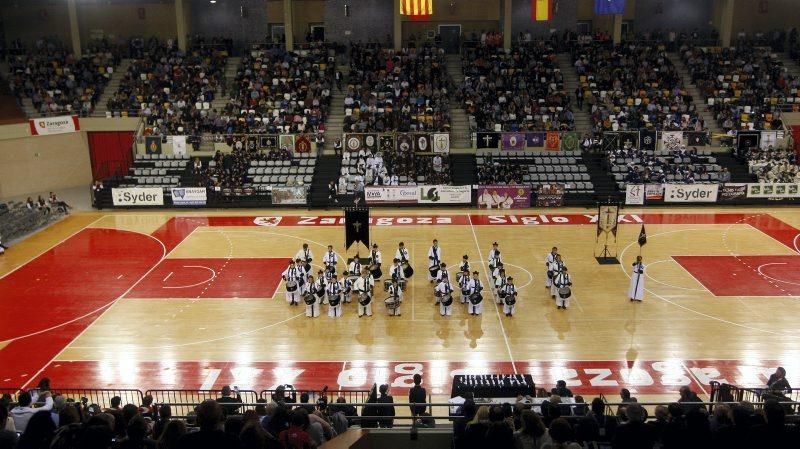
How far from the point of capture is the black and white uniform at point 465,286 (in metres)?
20.6

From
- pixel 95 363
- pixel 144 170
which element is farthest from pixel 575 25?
pixel 95 363

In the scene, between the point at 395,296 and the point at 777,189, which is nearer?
the point at 395,296

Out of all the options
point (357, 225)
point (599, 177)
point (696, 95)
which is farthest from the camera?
point (696, 95)

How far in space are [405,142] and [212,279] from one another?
16.8 metres

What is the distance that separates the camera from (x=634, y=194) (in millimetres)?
33781

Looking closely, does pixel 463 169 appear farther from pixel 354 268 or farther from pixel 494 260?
pixel 354 268

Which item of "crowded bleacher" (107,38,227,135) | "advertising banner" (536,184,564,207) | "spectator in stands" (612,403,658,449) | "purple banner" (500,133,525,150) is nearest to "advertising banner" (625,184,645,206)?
"advertising banner" (536,184,564,207)

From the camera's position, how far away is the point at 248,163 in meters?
37.2

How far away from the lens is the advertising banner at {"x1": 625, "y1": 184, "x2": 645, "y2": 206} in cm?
3369

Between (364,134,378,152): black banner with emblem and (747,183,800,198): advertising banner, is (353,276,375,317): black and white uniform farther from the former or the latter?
(747,183,800,198): advertising banner

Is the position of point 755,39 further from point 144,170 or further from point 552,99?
point 144,170

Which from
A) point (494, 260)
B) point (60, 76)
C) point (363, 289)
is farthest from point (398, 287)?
point (60, 76)

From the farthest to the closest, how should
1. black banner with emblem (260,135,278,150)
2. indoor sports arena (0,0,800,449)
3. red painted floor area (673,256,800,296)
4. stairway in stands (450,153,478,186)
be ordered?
black banner with emblem (260,135,278,150)
stairway in stands (450,153,478,186)
red painted floor area (673,256,800,296)
indoor sports arena (0,0,800,449)

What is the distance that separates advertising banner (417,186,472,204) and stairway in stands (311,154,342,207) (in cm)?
481
